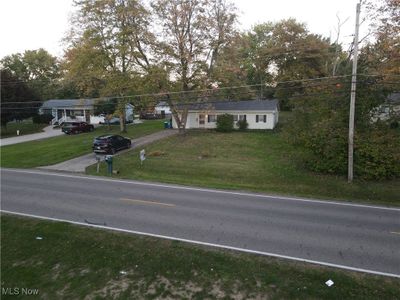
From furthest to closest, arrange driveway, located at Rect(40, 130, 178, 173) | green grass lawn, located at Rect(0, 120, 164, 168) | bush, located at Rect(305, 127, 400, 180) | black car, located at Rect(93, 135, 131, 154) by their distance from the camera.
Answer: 1. black car, located at Rect(93, 135, 131, 154)
2. green grass lawn, located at Rect(0, 120, 164, 168)
3. driveway, located at Rect(40, 130, 178, 173)
4. bush, located at Rect(305, 127, 400, 180)

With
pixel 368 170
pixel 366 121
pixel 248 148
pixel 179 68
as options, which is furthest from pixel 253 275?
pixel 179 68

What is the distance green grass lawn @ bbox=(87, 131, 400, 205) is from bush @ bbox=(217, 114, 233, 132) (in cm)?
507

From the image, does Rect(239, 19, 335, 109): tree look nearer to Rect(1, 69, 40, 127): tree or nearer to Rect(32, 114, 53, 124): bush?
Rect(1, 69, 40, 127): tree

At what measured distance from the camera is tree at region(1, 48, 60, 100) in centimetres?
6519

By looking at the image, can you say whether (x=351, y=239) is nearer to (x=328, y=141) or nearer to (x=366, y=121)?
(x=328, y=141)

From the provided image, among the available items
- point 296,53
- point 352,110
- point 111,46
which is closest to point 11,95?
point 111,46

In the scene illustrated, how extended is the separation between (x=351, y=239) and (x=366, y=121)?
10813 mm

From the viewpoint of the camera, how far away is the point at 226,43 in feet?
94.6

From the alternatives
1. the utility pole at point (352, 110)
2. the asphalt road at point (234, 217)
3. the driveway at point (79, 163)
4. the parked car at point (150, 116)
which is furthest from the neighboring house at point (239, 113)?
the asphalt road at point (234, 217)

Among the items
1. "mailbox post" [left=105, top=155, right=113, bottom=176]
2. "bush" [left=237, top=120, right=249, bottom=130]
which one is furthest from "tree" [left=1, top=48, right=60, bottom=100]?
"mailbox post" [left=105, top=155, right=113, bottom=176]

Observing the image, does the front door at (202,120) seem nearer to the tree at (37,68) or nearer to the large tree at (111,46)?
the large tree at (111,46)

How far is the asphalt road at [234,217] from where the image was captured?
9.23 metres

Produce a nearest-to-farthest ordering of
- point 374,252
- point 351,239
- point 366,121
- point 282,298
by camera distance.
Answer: point 282,298, point 374,252, point 351,239, point 366,121

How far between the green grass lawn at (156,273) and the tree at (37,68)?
206ft
